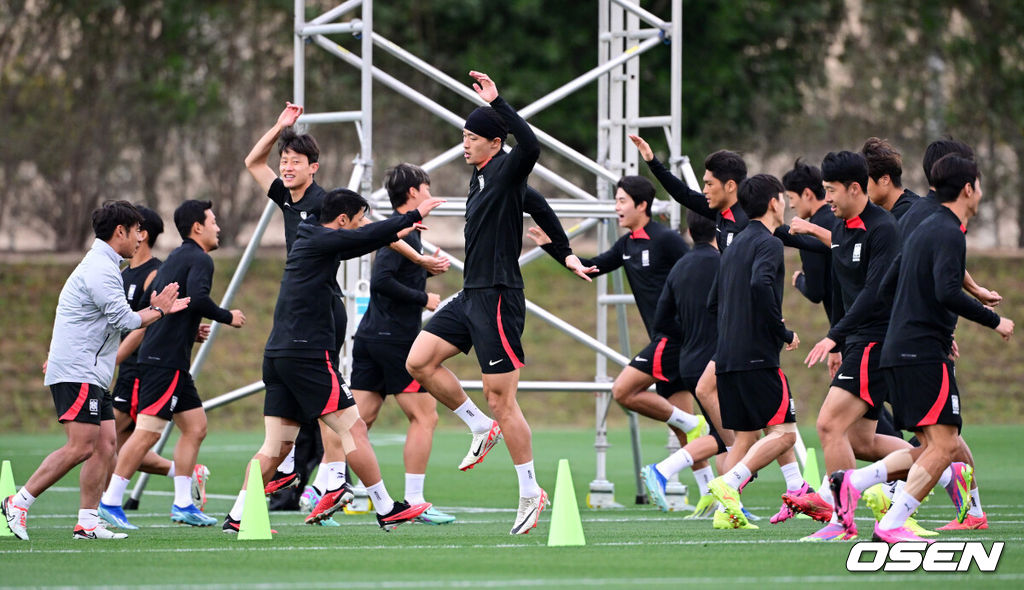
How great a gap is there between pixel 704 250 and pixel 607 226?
1500 mm

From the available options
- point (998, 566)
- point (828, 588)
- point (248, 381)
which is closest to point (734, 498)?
point (998, 566)

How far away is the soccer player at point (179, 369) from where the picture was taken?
33.0 feet

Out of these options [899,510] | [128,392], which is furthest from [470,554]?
[128,392]

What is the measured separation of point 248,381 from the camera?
919 inches

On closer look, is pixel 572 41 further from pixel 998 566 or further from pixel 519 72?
pixel 998 566

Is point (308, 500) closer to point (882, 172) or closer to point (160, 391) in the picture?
point (160, 391)

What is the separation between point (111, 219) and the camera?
884cm

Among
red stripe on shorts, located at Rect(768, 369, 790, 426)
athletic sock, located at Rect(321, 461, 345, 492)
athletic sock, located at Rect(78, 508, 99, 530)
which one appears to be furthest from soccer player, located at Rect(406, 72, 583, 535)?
athletic sock, located at Rect(78, 508, 99, 530)

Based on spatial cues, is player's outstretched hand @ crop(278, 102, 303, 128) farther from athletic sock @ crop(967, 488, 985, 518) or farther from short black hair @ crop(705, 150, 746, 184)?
athletic sock @ crop(967, 488, 985, 518)

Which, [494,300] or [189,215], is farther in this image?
[189,215]

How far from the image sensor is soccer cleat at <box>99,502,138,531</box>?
966 cm

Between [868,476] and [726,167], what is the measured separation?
308 centimetres

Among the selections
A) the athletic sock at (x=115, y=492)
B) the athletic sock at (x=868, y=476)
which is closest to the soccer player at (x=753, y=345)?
the athletic sock at (x=868, y=476)

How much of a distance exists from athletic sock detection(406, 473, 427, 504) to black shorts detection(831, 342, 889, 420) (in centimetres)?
309
